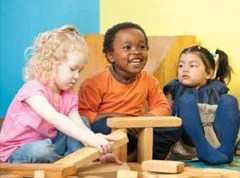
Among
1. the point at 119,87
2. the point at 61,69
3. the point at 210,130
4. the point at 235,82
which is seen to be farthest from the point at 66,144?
the point at 235,82

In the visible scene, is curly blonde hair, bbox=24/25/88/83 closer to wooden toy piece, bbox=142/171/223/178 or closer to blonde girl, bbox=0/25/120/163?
blonde girl, bbox=0/25/120/163

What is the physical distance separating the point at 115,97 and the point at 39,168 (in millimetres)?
473

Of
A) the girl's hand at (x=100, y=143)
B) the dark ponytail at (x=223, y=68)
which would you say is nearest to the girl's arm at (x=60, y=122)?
the girl's hand at (x=100, y=143)

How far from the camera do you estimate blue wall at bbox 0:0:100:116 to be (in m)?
1.77

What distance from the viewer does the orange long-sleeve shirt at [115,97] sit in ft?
4.17

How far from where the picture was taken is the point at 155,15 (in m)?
1.74

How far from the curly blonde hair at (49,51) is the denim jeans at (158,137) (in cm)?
16

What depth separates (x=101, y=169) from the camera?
946 millimetres

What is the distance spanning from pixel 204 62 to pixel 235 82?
218 millimetres

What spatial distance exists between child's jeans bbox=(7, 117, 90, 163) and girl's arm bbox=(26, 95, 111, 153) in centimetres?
4

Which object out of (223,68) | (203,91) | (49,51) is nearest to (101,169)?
(49,51)

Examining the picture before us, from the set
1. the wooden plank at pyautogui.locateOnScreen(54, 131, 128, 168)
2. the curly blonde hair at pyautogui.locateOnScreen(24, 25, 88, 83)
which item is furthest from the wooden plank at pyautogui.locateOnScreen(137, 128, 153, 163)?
the curly blonde hair at pyautogui.locateOnScreen(24, 25, 88, 83)

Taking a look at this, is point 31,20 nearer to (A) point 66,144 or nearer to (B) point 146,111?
(B) point 146,111

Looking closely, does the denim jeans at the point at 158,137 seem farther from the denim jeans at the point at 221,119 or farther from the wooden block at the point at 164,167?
the wooden block at the point at 164,167
